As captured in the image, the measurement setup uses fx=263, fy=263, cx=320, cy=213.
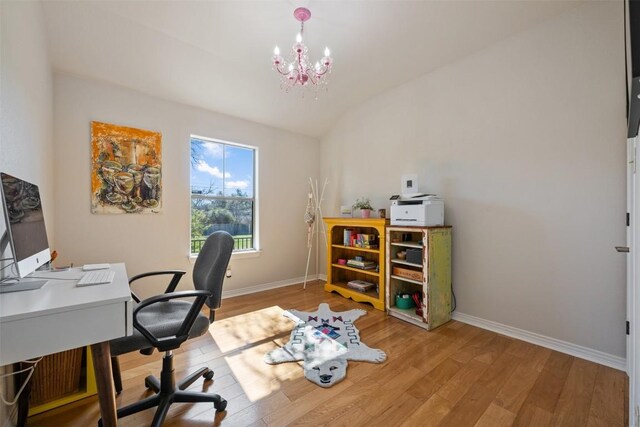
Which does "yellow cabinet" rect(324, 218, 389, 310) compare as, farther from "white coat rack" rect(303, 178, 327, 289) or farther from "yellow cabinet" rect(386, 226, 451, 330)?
"white coat rack" rect(303, 178, 327, 289)

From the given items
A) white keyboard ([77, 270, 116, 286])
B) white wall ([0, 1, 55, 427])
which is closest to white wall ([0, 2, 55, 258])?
white wall ([0, 1, 55, 427])

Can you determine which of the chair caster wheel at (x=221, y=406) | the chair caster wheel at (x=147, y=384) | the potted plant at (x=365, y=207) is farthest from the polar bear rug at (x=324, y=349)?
the potted plant at (x=365, y=207)

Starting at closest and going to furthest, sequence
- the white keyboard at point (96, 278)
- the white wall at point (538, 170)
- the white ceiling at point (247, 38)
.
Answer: the white keyboard at point (96, 278) → the white wall at point (538, 170) → the white ceiling at point (247, 38)

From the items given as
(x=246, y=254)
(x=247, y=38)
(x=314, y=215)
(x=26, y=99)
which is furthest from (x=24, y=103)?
(x=314, y=215)

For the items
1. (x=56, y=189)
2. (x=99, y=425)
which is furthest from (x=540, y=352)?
(x=56, y=189)

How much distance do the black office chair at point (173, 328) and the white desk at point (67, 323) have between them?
0.61ft

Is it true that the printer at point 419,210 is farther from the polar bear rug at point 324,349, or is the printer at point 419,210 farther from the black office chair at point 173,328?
the black office chair at point 173,328

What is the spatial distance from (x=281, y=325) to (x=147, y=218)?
1.87 m

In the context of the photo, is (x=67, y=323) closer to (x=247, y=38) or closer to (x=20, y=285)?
(x=20, y=285)

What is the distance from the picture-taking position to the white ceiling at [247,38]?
2164mm

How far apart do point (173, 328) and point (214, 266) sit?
14.2 inches

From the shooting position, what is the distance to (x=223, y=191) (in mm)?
3531

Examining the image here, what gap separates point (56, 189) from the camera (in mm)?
2438

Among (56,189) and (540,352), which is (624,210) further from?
(56,189)
